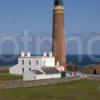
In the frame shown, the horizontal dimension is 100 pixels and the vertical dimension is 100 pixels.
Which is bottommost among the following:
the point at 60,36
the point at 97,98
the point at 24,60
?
the point at 97,98

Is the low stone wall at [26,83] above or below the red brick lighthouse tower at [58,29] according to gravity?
below

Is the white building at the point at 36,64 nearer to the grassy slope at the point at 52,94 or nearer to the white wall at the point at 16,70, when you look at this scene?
the white wall at the point at 16,70

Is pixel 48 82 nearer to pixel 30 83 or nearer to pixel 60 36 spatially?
pixel 30 83

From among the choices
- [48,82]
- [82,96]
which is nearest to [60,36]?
[48,82]

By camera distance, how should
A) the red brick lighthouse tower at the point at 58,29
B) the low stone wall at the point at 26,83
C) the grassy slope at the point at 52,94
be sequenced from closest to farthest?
the grassy slope at the point at 52,94 < the low stone wall at the point at 26,83 < the red brick lighthouse tower at the point at 58,29

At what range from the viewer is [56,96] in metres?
37.1

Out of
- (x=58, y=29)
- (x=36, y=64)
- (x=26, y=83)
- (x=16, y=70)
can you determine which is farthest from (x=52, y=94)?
(x=58, y=29)

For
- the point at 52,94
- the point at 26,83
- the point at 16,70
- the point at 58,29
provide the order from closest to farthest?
the point at 52,94 < the point at 26,83 < the point at 16,70 < the point at 58,29

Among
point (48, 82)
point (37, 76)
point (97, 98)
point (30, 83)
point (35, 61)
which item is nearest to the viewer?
point (97, 98)

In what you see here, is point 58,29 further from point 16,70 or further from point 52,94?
point 52,94

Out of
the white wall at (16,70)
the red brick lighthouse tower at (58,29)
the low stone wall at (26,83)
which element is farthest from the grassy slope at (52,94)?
the red brick lighthouse tower at (58,29)

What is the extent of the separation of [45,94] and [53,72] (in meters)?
22.4

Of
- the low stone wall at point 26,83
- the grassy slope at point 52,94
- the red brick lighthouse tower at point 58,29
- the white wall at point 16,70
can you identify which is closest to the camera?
the grassy slope at point 52,94

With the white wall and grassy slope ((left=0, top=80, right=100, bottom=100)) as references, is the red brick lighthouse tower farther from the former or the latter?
grassy slope ((left=0, top=80, right=100, bottom=100))
